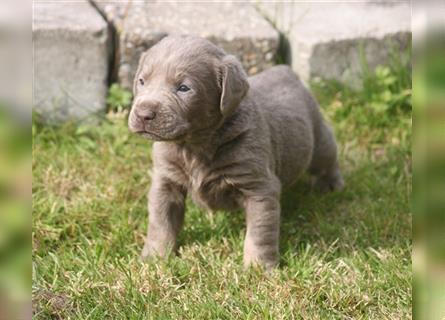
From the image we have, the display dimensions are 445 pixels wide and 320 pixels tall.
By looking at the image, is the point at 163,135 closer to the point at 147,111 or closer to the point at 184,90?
the point at 147,111

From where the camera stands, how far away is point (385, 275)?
11.1 feet

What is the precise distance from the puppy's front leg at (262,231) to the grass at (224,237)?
98 mm

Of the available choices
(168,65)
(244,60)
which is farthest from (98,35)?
(168,65)

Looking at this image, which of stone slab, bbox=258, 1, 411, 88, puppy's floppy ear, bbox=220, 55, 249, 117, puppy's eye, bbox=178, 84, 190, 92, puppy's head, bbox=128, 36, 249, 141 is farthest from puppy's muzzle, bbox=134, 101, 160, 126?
stone slab, bbox=258, 1, 411, 88

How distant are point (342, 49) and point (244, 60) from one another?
835 millimetres

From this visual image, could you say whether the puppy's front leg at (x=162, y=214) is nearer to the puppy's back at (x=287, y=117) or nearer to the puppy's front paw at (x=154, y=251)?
the puppy's front paw at (x=154, y=251)

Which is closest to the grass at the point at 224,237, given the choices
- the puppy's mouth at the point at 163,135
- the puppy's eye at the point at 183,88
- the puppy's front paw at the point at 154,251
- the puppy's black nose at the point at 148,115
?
the puppy's front paw at the point at 154,251

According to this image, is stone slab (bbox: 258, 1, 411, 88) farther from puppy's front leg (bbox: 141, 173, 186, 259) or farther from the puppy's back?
puppy's front leg (bbox: 141, 173, 186, 259)

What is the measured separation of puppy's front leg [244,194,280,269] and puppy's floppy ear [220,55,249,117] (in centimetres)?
53

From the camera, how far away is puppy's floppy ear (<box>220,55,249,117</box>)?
3383mm

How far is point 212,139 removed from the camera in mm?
3574

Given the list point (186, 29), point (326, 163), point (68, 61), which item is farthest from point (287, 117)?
point (68, 61)

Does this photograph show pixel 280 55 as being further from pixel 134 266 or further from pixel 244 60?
pixel 134 266

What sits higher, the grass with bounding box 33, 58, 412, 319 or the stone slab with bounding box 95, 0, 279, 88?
the stone slab with bounding box 95, 0, 279, 88
